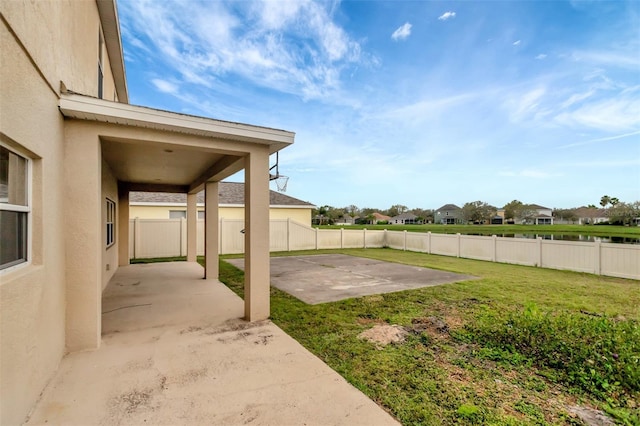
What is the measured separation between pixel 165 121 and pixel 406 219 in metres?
84.2

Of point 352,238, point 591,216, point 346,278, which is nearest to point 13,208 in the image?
point 346,278

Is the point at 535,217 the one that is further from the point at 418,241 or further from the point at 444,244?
the point at 444,244

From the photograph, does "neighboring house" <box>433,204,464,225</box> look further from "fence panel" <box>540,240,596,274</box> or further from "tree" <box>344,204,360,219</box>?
"fence panel" <box>540,240,596,274</box>

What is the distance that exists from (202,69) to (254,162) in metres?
12.5

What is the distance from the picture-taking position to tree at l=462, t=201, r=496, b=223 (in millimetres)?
65125

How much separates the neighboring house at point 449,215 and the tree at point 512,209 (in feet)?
32.2

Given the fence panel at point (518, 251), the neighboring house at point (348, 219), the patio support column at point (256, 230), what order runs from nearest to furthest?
1. the patio support column at point (256, 230)
2. the fence panel at point (518, 251)
3. the neighboring house at point (348, 219)

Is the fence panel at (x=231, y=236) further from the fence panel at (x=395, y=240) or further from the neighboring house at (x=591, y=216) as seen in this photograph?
the neighboring house at (x=591, y=216)

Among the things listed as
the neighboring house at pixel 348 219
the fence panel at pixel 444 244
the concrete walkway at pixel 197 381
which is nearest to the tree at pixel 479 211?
the neighboring house at pixel 348 219

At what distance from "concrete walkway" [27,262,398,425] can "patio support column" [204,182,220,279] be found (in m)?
3.37

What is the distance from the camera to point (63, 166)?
3.79 meters

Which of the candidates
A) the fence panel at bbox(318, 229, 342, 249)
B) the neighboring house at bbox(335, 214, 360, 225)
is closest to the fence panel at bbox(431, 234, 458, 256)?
the fence panel at bbox(318, 229, 342, 249)

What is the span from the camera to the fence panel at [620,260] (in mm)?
9164

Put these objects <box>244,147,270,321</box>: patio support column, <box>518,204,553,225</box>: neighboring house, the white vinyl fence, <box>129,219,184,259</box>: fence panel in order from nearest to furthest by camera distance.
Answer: <box>244,147,270,321</box>: patio support column → the white vinyl fence → <box>129,219,184,259</box>: fence panel → <box>518,204,553,225</box>: neighboring house
